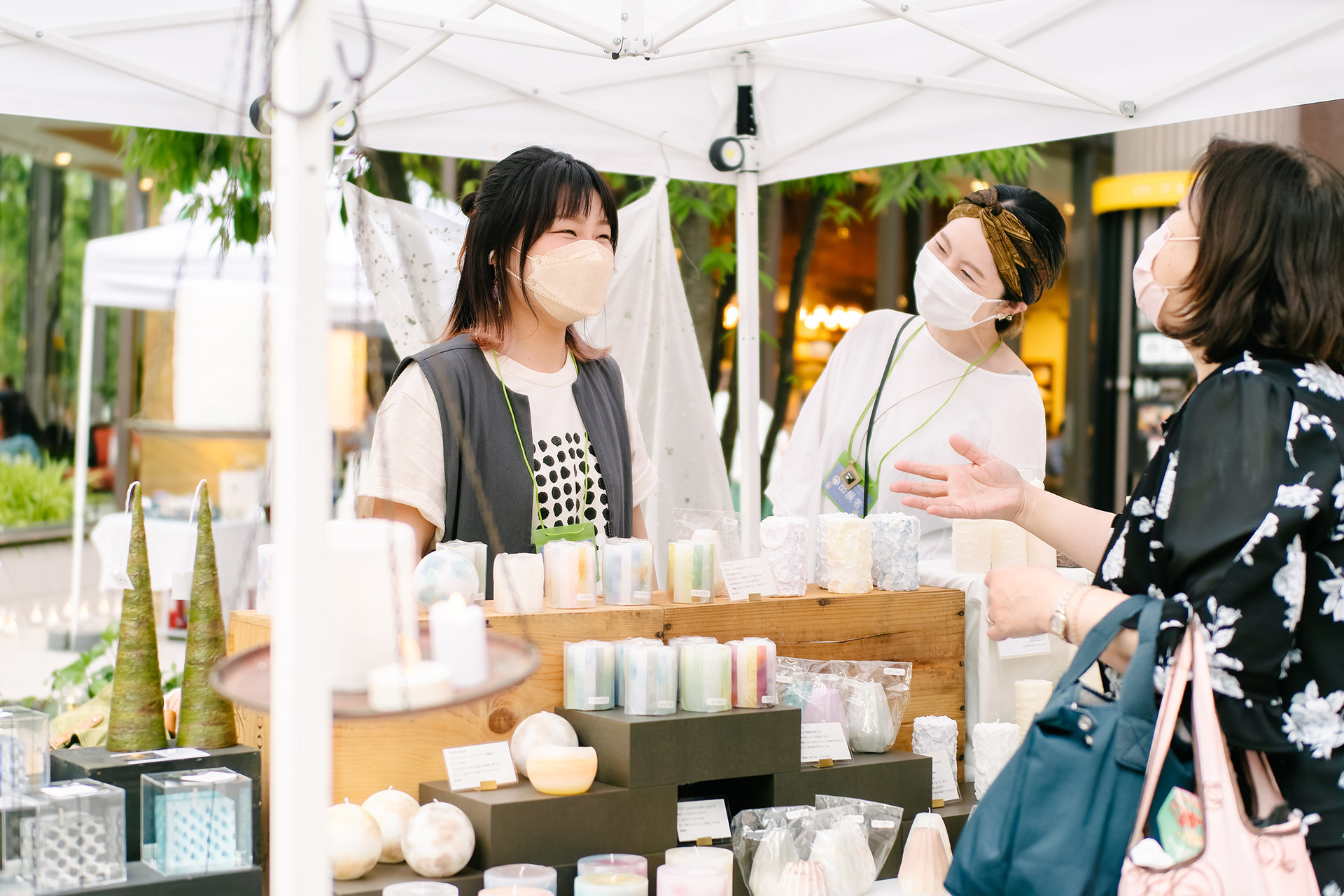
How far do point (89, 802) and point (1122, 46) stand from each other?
2.82 m

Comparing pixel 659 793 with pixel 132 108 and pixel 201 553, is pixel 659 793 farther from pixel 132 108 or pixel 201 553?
pixel 132 108

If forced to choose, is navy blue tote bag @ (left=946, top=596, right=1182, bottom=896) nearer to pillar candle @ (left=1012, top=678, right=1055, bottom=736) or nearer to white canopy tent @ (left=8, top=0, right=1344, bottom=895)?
pillar candle @ (left=1012, top=678, right=1055, bottom=736)

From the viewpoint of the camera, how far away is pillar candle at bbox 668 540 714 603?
216 centimetres

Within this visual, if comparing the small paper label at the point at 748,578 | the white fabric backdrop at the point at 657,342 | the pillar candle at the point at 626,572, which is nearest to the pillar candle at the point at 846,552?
the small paper label at the point at 748,578

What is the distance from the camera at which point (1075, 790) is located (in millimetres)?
1438

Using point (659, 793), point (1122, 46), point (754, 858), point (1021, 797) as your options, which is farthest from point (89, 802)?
point (1122, 46)

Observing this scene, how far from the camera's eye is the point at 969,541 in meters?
2.49

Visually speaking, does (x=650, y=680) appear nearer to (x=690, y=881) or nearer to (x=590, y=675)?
(x=590, y=675)

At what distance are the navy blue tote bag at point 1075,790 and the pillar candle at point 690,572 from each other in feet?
2.54

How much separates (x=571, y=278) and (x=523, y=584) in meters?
0.77

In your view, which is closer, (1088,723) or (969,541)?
(1088,723)

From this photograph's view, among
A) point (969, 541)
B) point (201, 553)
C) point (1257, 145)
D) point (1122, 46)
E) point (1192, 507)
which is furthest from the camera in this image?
point (1122, 46)

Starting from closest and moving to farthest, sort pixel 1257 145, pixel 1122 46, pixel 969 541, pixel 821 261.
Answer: pixel 1257 145 < pixel 969 541 < pixel 1122 46 < pixel 821 261

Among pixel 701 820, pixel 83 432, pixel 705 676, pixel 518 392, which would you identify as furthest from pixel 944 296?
pixel 83 432
